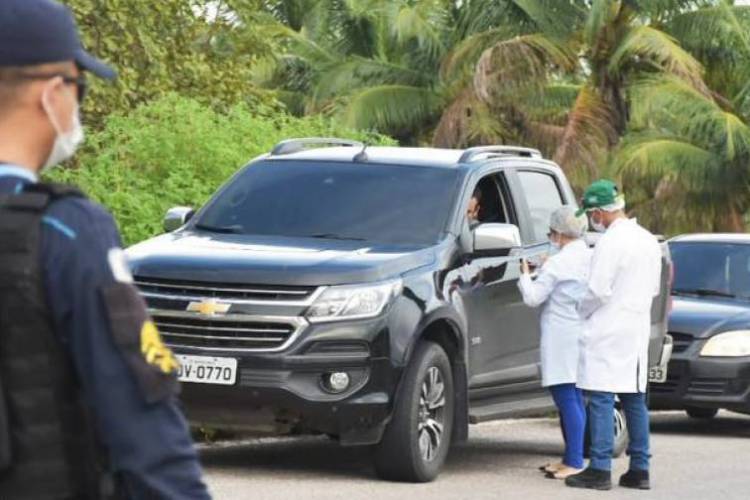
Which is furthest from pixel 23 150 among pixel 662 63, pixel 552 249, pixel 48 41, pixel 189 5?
pixel 662 63

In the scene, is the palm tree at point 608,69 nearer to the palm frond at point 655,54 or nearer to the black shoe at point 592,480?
the palm frond at point 655,54

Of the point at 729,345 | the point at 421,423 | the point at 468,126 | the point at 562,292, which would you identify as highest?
the point at 562,292

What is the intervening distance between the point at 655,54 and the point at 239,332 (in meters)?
25.4

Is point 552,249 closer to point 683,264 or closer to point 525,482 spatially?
point 525,482

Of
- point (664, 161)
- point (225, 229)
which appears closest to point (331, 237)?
point (225, 229)

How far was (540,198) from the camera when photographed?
13.3 m

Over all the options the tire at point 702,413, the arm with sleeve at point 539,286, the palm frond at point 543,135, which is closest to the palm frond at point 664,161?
the palm frond at point 543,135

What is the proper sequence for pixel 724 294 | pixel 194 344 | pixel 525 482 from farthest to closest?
pixel 724 294
pixel 525 482
pixel 194 344

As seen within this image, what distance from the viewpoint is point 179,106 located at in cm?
1561

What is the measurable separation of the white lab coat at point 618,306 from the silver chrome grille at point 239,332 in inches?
69.5

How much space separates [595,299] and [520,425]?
184 inches

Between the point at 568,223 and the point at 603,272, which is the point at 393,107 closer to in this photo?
the point at 568,223

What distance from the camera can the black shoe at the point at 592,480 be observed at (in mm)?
11656

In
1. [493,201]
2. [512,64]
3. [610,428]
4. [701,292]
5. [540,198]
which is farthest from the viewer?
[512,64]
